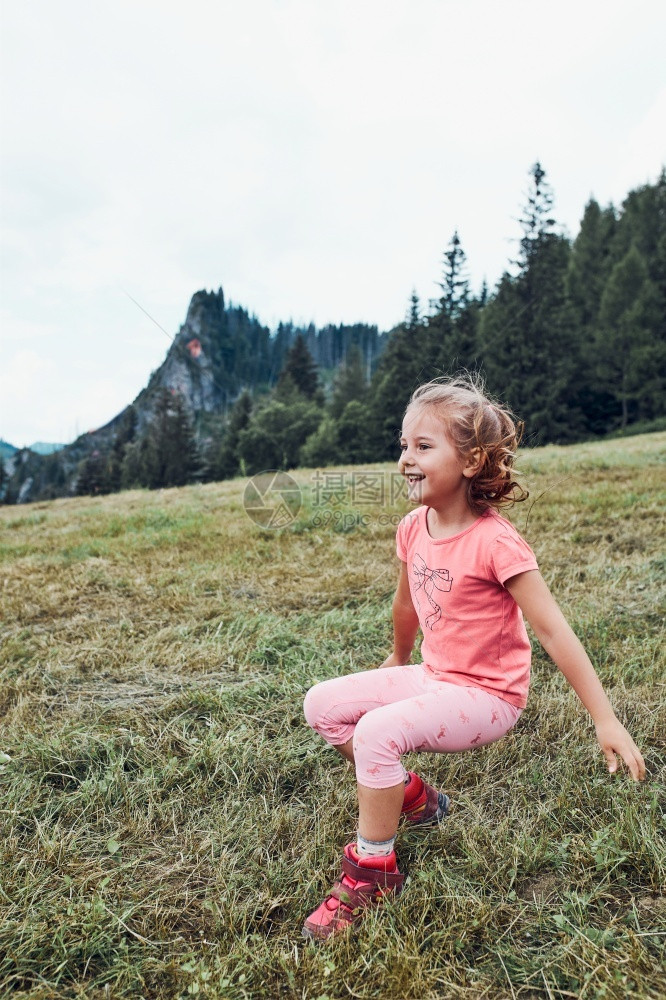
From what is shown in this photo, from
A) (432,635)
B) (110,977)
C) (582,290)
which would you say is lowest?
(110,977)

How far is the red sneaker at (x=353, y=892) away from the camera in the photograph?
1597 millimetres

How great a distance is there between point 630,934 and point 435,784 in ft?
2.76

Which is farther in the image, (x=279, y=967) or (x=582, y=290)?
(x=582, y=290)

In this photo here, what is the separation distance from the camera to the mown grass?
1.48m

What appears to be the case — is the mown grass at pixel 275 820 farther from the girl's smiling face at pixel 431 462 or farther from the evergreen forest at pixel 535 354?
the evergreen forest at pixel 535 354

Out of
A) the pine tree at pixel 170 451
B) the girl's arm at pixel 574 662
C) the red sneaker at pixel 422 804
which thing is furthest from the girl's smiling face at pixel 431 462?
the pine tree at pixel 170 451

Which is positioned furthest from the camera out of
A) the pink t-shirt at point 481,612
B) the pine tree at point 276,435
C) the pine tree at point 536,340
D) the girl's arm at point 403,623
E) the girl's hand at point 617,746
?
the pine tree at point 276,435

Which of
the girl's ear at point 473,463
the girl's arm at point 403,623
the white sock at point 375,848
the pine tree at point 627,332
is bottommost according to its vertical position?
the white sock at point 375,848

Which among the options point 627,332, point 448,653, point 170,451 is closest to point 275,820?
point 448,653

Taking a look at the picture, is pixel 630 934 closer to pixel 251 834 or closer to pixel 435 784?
pixel 435 784

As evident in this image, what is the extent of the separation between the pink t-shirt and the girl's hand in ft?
0.98

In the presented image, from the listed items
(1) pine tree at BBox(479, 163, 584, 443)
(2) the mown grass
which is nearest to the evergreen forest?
(1) pine tree at BBox(479, 163, 584, 443)

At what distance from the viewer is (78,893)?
173 centimetres

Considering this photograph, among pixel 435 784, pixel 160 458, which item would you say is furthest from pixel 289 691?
pixel 160 458
